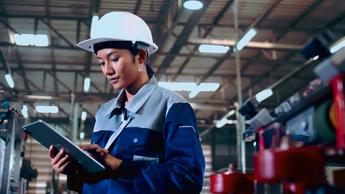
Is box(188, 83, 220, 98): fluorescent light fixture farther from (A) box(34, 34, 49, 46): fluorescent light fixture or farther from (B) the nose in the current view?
(B) the nose

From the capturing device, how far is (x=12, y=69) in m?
11.4

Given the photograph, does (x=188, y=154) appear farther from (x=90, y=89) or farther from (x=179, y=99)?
(x=90, y=89)

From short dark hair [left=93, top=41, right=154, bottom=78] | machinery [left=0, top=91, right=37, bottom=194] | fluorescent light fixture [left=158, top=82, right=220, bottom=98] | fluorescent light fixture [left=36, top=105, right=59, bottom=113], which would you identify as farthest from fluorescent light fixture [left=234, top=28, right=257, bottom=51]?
fluorescent light fixture [left=36, top=105, right=59, bottom=113]

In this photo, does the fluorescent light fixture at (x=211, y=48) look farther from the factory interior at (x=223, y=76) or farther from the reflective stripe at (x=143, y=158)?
the reflective stripe at (x=143, y=158)

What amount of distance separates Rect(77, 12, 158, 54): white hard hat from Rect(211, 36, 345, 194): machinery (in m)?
0.71

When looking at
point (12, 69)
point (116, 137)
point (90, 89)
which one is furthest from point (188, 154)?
point (90, 89)

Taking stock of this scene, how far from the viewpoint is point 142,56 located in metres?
1.86

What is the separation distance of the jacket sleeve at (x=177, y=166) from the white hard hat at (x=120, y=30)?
0.42 metres

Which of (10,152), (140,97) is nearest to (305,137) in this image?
(140,97)

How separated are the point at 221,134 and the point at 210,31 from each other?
29.1 feet

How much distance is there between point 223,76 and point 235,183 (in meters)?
11.0

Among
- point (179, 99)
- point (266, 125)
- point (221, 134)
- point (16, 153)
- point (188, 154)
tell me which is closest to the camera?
point (266, 125)

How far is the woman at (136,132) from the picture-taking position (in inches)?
61.1

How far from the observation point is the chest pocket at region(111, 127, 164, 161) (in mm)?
1665
